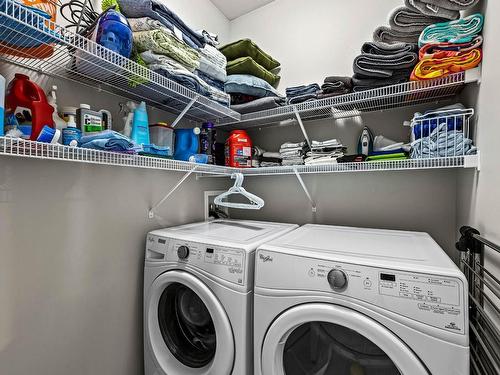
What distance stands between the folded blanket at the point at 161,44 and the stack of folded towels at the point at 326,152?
0.97m

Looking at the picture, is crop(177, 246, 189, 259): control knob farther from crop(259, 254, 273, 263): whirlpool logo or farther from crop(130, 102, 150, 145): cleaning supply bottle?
crop(130, 102, 150, 145): cleaning supply bottle

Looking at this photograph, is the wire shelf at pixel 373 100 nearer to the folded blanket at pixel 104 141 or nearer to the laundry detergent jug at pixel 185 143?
the laundry detergent jug at pixel 185 143

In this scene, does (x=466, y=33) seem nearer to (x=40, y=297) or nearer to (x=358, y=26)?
(x=358, y=26)

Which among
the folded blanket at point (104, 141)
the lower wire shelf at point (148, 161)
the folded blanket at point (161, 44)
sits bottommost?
the lower wire shelf at point (148, 161)

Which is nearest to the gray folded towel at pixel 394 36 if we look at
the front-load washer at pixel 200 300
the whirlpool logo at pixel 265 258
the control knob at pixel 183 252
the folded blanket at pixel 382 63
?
the folded blanket at pixel 382 63

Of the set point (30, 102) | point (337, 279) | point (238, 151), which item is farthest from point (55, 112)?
point (337, 279)

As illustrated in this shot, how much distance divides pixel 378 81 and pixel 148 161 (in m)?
1.31

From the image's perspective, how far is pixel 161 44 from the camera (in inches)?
48.6

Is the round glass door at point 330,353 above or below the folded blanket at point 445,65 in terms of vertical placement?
below

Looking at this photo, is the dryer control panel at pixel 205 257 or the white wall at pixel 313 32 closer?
the dryer control panel at pixel 205 257

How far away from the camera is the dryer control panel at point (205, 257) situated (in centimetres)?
112

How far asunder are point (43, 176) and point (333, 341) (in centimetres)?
146

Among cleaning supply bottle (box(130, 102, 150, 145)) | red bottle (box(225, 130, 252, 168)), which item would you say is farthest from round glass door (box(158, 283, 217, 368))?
red bottle (box(225, 130, 252, 168))

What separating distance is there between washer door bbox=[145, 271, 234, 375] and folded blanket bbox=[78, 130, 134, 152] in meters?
0.69
